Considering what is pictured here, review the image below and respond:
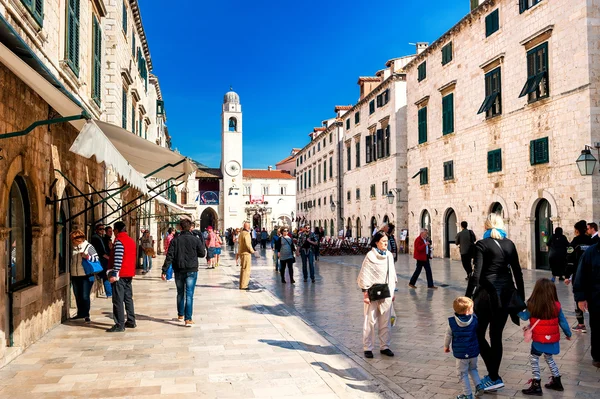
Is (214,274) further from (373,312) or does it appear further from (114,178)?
(373,312)

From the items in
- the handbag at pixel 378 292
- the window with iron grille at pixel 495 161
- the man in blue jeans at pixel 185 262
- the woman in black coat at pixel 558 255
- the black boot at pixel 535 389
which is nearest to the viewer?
the black boot at pixel 535 389

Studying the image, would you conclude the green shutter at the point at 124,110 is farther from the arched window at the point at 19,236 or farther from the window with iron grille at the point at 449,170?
the window with iron grille at the point at 449,170

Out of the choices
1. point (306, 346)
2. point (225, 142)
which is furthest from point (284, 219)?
point (306, 346)

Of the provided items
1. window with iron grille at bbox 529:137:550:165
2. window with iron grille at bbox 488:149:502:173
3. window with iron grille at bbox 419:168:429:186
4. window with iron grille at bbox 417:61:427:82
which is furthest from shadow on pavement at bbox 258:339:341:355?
window with iron grille at bbox 417:61:427:82

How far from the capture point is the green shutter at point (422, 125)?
84.7 feet

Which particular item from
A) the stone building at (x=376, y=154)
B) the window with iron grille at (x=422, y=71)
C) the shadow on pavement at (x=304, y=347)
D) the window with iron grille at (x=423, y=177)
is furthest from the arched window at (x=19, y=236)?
the stone building at (x=376, y=154)

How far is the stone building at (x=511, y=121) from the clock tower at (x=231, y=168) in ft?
134

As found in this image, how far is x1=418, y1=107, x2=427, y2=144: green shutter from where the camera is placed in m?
25.8

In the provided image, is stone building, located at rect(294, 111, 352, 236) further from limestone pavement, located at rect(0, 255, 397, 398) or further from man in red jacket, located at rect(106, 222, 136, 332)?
man in red jacket, located at rect(106, 222, 136, 332)

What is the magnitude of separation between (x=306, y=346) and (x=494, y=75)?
53.5 ft

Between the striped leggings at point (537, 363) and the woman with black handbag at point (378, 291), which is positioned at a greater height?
the woman with black handbag at point (378, 291)

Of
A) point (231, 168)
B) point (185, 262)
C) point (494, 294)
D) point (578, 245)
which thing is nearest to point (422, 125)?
point (578, 245)

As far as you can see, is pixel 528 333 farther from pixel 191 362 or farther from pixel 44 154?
pixel 44 154

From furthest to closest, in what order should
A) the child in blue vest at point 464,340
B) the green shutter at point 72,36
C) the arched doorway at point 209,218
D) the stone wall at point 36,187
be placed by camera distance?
1. the arched doorway at point 209,218
2. the green shutter at point 72,36
3. the stone wall at point 36,187
4. the child in blue vest at point 464,340
